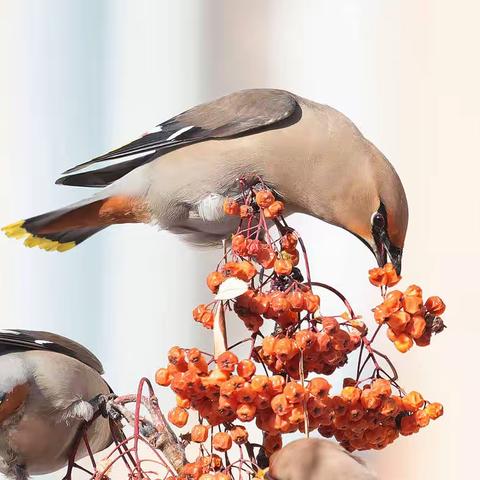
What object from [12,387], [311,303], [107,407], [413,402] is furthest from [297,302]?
[12,387]

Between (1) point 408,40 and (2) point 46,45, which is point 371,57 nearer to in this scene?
(1) point 408,40

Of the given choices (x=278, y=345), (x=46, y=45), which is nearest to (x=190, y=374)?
(x=278, y=345)

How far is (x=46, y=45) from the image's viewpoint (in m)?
4.16

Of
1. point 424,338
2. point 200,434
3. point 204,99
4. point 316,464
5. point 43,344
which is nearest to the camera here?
point 316,464

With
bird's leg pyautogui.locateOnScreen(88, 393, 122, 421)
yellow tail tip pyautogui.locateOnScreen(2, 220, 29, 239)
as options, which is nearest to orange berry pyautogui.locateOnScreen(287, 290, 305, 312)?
bird's leg pyautogui.locateOnScreen(88, 393, 122, 421)

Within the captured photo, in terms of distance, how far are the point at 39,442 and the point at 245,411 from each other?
2.92 ft

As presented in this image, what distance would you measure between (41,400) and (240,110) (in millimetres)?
733

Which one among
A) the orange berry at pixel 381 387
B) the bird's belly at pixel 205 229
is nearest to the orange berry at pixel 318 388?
the orange berry at pixel 381 387

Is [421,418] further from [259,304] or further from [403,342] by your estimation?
[259,304]

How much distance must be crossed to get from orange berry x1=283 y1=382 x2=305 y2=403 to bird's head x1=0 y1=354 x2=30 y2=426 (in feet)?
3.23

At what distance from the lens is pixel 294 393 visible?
1483 millimetres

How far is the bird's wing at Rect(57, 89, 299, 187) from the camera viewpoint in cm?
230

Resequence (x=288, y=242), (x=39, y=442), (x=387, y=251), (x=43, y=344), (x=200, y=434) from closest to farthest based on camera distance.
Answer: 1. (x=200, y=434)
2. (x=288, y=242)
3. (x=387, y=251)
4. (x=39, y=442)
5. (x=43, y=344)

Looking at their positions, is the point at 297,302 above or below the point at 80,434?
above
